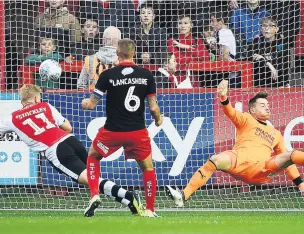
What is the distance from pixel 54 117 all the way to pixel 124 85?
4.59 ft

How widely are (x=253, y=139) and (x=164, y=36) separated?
341 centimetres

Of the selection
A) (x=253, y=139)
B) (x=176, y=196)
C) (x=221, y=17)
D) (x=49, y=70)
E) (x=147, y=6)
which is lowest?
(x=176, y=196)

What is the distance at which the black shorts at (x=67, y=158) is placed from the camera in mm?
11508

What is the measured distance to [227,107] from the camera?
467 inches

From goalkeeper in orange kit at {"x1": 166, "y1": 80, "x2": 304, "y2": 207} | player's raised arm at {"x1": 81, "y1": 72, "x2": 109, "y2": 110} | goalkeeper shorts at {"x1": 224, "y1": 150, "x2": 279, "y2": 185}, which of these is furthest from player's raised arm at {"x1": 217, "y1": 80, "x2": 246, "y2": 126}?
player's raised arm at {"x1": 81, "y1": 72, "x2": 109, "y2": 110}

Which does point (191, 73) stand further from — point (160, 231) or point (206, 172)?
point (160, 231)

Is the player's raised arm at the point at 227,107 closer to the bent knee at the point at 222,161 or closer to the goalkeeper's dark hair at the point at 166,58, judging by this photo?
the bent knee at the point at 222,161

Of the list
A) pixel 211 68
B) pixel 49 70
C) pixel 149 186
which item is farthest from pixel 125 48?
pixel 211 68

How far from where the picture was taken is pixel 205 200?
14031 mm

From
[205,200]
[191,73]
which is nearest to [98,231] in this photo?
[205,200]

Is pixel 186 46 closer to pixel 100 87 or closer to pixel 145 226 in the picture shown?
pixel 100 87

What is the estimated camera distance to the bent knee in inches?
468

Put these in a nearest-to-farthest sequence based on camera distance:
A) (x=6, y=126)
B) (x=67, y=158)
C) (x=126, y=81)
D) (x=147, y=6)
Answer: (x=126, y=81) → (x=67, y=158) → (x=6, y=126) → (x=147, y=6)

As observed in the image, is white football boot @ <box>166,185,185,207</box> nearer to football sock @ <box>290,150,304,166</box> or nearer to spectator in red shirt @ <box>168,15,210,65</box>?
football sock @ <box>290,150,304,166</box>
